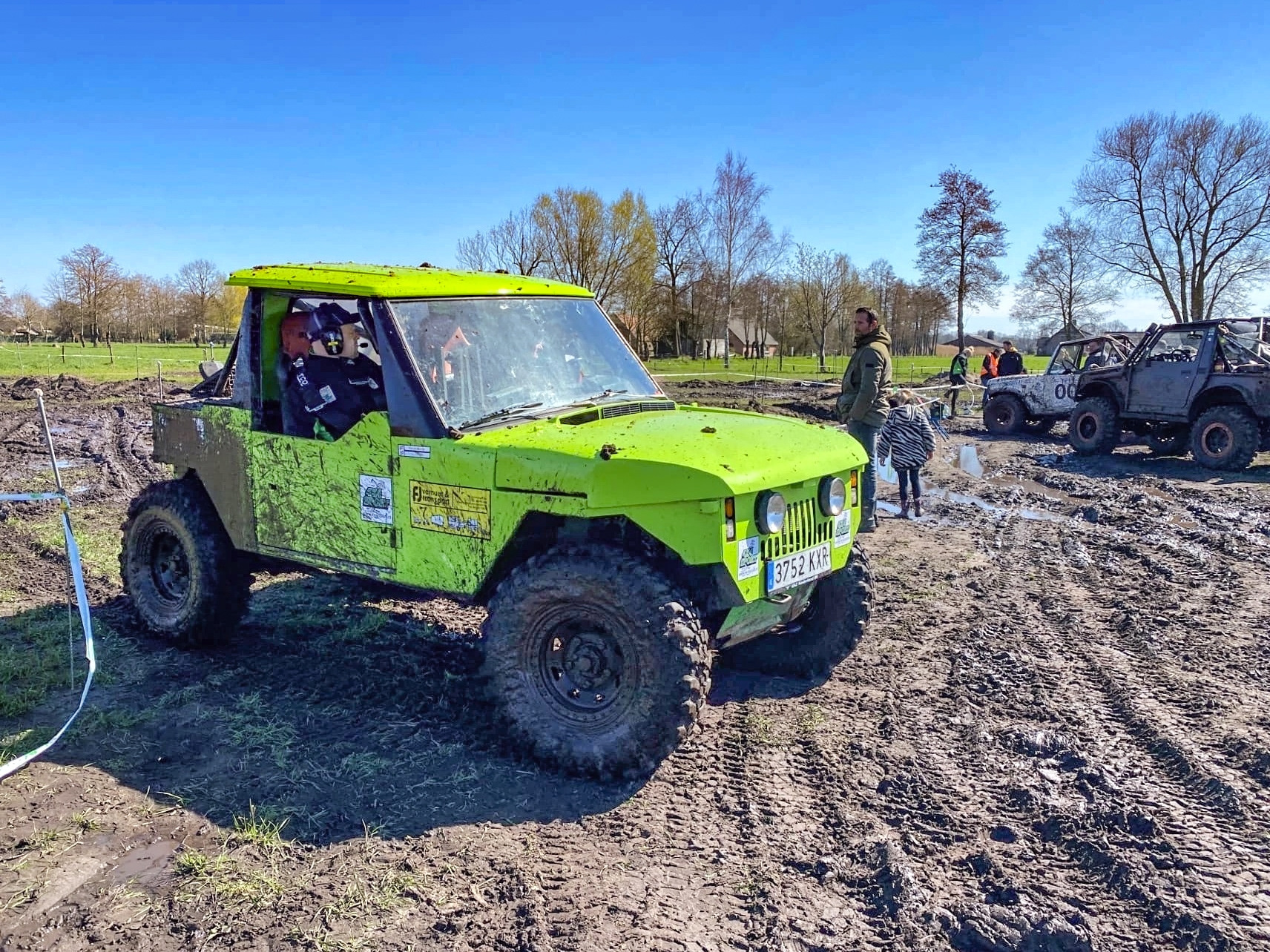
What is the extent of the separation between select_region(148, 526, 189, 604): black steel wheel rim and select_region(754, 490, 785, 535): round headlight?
3.73 m

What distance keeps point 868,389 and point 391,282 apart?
516 centimetres

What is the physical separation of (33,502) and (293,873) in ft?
28.3

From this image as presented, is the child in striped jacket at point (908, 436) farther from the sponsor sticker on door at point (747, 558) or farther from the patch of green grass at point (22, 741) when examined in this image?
the patch of green grass at point (22, 741)

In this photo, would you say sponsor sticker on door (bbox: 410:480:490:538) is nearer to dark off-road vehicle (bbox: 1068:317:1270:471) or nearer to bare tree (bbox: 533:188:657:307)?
dark off-road vehicle (bbox: 1068:317:1270:471)

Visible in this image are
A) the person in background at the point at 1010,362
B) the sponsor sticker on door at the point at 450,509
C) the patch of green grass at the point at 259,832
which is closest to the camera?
the patch of green grass at the point at 259,832

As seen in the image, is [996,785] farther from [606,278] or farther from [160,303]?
[160,303]

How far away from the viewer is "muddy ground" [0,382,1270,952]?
3.11 m

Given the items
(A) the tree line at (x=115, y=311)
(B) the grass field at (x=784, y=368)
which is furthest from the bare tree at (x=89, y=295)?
(B) the grass field at (x=784, y=368)

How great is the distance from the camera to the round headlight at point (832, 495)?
450cm

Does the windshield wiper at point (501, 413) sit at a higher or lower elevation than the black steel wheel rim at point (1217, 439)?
higher

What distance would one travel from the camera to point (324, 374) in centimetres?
517

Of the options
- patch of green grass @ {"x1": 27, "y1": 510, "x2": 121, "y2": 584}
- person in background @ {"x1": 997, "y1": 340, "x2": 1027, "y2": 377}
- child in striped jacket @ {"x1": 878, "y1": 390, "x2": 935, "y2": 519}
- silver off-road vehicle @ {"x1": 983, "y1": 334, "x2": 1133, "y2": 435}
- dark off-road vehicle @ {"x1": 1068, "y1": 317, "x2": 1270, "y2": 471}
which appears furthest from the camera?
person in background @ {"x1": 997, "y1": 340, "x2": 1027, "y2": 377}

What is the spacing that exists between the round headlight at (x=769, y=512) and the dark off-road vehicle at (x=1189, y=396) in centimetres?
1203

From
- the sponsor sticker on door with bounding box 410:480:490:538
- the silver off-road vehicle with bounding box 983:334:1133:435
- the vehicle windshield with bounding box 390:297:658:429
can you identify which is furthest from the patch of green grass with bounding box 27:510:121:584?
the silver off-road vehicle with bounding box 983:334:1133:435
